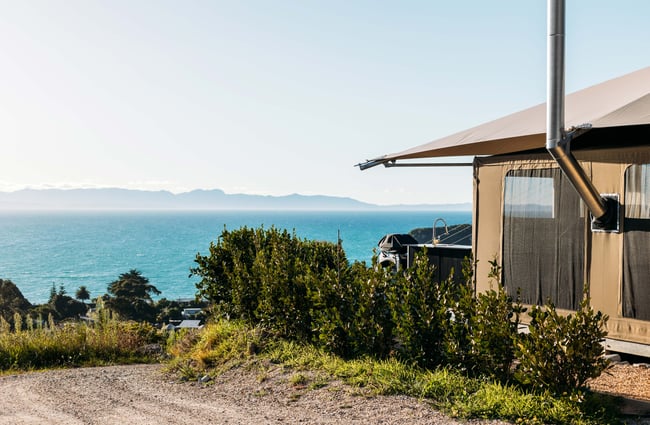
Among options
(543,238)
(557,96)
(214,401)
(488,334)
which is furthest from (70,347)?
(557,96)

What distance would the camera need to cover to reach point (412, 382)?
496 cm

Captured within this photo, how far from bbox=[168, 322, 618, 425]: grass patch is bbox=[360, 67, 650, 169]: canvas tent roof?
91.3 inches

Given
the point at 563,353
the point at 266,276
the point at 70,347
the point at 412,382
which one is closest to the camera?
the point at 563,353

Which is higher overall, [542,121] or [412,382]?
[542,121]

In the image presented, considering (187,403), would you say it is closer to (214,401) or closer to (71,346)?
(214,401)

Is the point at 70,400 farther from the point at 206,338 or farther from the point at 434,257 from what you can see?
the point at 434,257

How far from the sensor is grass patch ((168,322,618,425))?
4320 millimetres

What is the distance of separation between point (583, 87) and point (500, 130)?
2175 mm

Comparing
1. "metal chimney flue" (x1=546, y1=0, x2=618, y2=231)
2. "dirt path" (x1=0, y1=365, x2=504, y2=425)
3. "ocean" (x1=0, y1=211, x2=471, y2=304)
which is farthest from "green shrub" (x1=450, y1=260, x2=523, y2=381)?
"ocean" (x1=0, y1=211, x2=471, y2=304)

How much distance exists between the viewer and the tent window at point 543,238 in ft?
22.3

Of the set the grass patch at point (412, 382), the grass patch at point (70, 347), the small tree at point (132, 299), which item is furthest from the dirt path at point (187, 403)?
the small tree at point (132, 299)

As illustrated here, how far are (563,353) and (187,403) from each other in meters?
3.18

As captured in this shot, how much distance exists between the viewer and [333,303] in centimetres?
591

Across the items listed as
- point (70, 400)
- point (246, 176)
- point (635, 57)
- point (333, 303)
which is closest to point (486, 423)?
point (333, 303)
